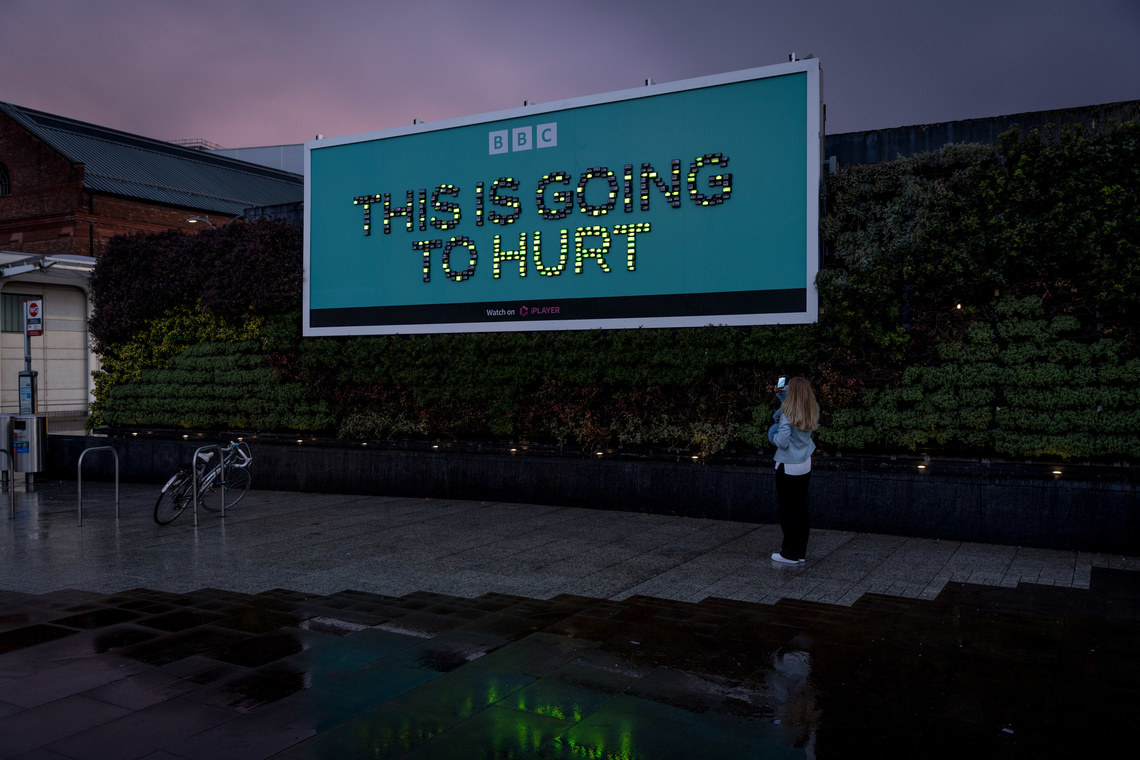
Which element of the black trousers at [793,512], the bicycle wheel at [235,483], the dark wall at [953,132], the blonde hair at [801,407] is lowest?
the bicycle wheel at [235,483]

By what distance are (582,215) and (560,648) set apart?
7.00 metres

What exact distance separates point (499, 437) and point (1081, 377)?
7.23 meters

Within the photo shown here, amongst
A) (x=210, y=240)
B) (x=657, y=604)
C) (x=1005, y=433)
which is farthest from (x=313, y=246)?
(x=1005, y=433)

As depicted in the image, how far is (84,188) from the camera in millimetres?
30844

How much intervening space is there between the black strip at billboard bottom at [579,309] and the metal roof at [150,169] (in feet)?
68.0

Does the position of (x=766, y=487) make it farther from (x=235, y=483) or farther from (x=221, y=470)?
(x=235, y=483)

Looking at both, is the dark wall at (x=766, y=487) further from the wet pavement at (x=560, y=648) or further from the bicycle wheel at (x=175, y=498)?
the bicycle wheel at (x=175, y=498)

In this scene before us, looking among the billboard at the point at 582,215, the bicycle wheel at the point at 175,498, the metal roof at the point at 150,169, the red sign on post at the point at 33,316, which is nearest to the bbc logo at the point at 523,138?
the billboard at the point at 582,215

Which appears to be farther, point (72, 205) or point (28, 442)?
point (72, 205)

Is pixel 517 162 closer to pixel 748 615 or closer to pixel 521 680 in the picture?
pixel 748 615

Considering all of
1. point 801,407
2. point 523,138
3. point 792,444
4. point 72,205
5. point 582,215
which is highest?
point 72,205

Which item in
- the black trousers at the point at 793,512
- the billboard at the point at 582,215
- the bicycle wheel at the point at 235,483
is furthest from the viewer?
the bicycle wheel at the point at 235,483

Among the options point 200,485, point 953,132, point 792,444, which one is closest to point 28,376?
point 200,485

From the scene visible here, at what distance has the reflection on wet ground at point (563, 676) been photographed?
13.0 feet
